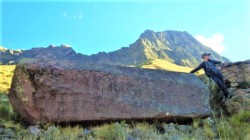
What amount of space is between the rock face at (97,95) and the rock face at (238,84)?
1.50 metres

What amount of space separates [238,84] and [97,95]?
7583 millimetres

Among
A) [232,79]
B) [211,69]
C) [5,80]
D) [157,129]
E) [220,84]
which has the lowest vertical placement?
[157,129]

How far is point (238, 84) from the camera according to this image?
1536cm

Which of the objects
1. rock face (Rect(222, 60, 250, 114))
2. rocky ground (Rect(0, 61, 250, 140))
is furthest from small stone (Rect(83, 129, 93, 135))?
rock face (Rect(222, 60, 250, 114))

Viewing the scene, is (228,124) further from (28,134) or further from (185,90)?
(28,134)

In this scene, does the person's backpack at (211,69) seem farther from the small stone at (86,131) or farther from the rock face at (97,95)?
the small stone at (86,131)

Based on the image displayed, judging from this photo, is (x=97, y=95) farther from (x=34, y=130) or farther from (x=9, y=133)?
(x=9, y=133)

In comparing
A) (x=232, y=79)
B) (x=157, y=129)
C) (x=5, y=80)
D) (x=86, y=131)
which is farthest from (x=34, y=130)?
(x=5, y=80)

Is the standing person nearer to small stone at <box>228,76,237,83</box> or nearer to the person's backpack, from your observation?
the person's backpack

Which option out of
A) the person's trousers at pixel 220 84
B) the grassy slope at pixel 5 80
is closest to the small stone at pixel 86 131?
the person's trousers at pixel 220 84

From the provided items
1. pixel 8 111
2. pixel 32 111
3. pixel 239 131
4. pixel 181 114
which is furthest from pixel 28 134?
pixel 239 131

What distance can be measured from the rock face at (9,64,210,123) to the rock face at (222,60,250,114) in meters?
1.50

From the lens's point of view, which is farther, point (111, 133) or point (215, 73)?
point (215, 73)

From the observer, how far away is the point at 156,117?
10602 millimetres
